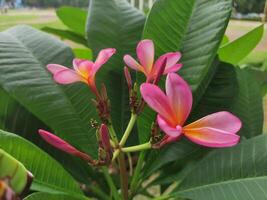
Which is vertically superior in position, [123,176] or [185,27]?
[185,27]

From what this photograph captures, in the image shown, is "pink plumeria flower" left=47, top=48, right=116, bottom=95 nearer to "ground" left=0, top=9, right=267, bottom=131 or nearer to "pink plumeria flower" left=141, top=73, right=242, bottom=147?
"pink plumeria flower" left=141, top=73, right=242, bottom=147

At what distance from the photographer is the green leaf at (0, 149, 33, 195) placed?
0.22m

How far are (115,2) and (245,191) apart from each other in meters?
0.37

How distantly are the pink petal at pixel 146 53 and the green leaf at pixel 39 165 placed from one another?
14 cm

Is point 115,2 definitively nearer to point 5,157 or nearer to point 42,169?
point 42,169

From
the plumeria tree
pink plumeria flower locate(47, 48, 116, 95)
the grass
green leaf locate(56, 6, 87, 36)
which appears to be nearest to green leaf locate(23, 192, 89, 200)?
the plumeria tree

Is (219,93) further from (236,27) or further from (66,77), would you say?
(236,27)

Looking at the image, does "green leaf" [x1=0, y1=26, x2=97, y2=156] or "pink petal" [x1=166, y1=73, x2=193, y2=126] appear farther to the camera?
"green leaf" [x1=0, y1=26, x2=97, y2=156]

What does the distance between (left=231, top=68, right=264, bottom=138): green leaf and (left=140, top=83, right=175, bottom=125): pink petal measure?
29 cm

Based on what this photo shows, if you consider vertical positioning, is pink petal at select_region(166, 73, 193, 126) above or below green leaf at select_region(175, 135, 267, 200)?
above

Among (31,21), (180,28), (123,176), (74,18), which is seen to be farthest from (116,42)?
(31,21)

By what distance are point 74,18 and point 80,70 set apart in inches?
21.7

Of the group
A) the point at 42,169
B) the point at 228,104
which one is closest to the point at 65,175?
the point at 42,169

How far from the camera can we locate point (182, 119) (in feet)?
1.17
